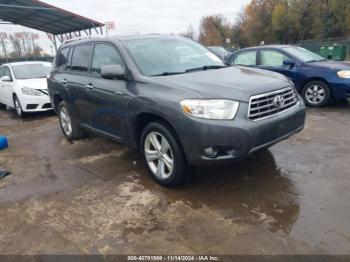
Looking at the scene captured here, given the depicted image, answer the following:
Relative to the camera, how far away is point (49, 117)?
9055mm

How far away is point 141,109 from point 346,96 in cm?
534

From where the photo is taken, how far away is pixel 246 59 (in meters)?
9.03

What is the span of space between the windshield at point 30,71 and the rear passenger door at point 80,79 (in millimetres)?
4342

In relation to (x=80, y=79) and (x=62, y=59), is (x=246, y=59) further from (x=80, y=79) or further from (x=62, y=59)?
(x=80, y=79)

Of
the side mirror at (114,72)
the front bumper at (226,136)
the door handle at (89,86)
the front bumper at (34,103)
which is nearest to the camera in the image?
the front bumper at (226,136)

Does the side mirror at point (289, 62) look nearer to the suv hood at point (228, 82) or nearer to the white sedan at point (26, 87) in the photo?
the suv hood at point (228, 82)

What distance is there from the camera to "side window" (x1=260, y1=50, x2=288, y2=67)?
8.29 metres

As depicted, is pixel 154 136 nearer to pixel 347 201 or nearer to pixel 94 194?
pixel 94 194

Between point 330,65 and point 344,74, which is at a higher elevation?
point 330,65

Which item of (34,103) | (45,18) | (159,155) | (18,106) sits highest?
(45,18)

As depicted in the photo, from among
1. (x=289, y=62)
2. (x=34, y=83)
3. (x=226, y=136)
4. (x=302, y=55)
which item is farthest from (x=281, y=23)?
(x=226, y=136)

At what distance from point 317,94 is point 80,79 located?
5.39 m

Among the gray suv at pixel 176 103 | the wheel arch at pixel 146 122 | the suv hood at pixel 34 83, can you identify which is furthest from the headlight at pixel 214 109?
the suv hood at pixel 34 83

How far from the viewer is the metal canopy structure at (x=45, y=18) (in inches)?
664
